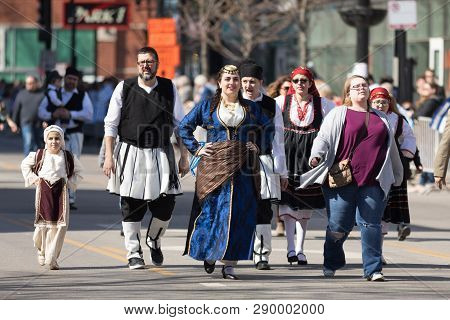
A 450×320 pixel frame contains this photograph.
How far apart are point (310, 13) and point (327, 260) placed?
3798cm

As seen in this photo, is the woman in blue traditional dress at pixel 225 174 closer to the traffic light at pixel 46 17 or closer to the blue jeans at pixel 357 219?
the blue jeans at pixel 357 219

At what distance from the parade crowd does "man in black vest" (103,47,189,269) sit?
12 mm

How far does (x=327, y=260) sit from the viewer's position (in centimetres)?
1323

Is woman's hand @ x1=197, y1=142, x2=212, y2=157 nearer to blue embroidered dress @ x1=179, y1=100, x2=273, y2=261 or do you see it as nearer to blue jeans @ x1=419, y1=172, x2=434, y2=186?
blue embroidered dress @ x1=179, y1=100, x2=273, y2=261

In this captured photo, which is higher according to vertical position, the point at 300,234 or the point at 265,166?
the point at 265,166

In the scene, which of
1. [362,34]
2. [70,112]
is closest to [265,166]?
[70,112]

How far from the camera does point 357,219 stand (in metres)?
13.1

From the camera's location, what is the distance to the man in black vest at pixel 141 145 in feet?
44.7

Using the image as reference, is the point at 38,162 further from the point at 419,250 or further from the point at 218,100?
the point at 419,250

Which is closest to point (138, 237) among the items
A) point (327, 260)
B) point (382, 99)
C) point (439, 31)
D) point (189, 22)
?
point (327, 260)

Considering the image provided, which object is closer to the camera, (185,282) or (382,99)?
(185,282)

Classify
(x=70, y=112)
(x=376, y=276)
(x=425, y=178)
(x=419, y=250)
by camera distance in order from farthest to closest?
(x=425, y=178) < (x=70, y=112) < (x=419, y=250) < (x=376, y=276)

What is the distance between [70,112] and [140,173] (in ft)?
20.9

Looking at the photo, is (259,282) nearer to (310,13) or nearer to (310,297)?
(310,297)
